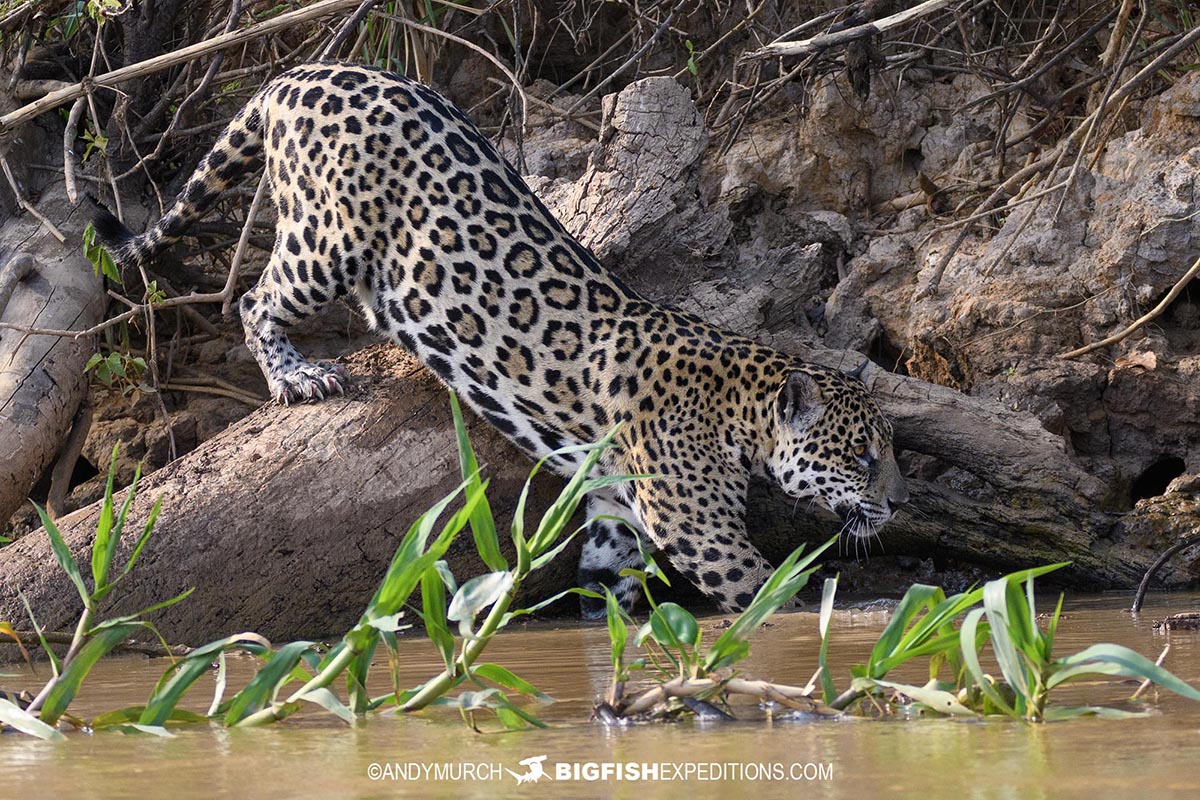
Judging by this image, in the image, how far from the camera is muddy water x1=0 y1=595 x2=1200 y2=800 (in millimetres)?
2207

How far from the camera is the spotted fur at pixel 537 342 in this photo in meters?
5.95

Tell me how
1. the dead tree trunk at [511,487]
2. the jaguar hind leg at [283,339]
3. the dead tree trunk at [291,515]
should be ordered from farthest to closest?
the jaguar hind leg at [283,339] < the dead tree trunk at [511,487] < the dead tree trunk at [291,515]

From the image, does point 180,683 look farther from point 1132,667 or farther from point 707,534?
point 707,534

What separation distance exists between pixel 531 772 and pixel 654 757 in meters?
0.23

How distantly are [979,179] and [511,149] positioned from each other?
285 cm

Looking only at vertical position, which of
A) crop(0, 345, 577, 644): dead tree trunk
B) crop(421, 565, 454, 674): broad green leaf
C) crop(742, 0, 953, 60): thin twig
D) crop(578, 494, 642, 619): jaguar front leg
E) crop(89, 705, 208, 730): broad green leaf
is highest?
crop(742, 0, 953, 60): thin twig

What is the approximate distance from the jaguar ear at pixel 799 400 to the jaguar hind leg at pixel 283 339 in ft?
5.94

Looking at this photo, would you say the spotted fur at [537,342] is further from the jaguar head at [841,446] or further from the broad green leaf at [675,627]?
the broad green leaf at [675,627]

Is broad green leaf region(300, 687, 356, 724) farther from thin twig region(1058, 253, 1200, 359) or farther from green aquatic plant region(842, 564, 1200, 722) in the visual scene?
thin twig region(1058, 253, 1200, 359)

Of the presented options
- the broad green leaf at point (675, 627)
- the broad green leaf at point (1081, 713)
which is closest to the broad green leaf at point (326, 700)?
the broad green leaf at point (675, 627)

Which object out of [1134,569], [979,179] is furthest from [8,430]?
[979,179]

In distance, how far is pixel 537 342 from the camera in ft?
20.2

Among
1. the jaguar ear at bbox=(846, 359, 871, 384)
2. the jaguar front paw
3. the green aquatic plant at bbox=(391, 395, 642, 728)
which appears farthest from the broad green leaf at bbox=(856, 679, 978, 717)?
the jaguar front paw

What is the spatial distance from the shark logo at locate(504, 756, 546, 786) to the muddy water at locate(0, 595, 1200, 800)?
13mm
